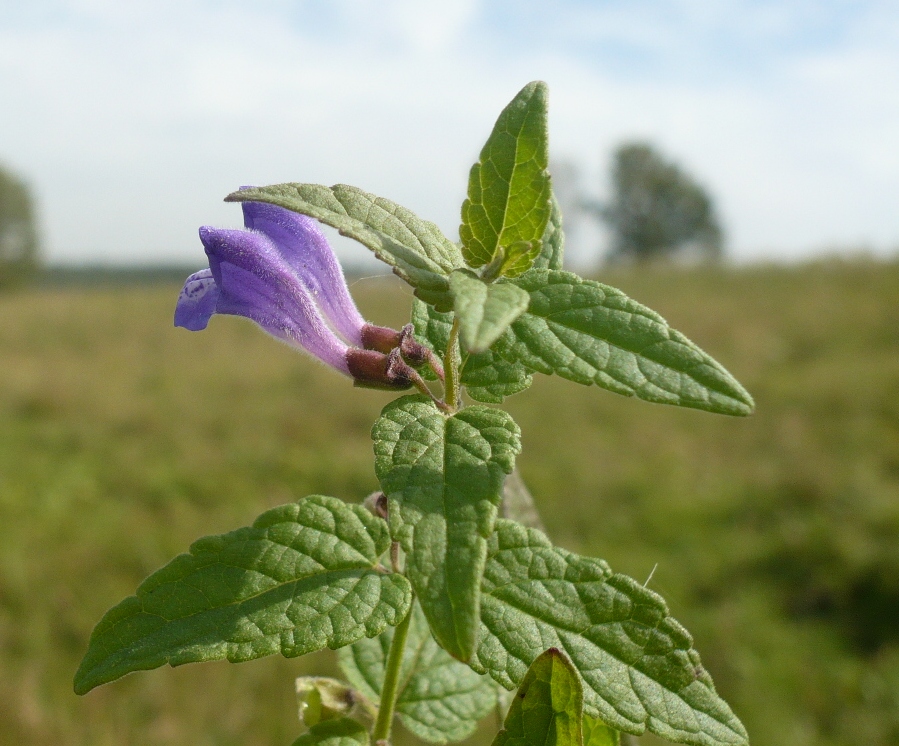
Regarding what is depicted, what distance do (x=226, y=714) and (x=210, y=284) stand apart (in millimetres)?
5230

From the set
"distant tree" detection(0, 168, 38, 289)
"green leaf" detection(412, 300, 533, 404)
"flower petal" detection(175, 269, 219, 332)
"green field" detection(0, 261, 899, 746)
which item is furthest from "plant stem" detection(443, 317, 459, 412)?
"distant tree" detection(0, 168, 38, 289)

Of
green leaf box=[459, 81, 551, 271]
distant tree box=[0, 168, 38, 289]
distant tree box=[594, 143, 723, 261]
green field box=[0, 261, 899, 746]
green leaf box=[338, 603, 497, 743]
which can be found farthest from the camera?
distant tree box=[0, 168, 38, 289]

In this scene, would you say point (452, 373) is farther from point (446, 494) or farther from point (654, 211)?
point (654, 211)

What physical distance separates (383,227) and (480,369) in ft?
0.92

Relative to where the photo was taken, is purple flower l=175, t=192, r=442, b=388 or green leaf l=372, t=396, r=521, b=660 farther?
purple flower l=175, t=192, r=442, b=388

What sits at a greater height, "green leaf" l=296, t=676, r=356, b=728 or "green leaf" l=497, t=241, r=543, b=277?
"green leaf" l=497, t=241, r=543, b=277

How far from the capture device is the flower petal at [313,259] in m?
1.22

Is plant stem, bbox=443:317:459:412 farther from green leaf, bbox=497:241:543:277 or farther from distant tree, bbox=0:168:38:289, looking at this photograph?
distant tree, bbox=0:168:38:289

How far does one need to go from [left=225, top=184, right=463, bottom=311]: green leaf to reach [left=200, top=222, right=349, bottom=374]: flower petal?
0.85 feet

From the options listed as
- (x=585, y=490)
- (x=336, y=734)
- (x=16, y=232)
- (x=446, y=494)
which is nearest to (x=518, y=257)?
(x=446, y=494)

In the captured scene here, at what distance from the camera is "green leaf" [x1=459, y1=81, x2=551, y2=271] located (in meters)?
0.98

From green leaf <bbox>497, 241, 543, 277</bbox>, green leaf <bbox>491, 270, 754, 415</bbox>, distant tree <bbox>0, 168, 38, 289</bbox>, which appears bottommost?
distant tree <bbox>0, 168, 38, 289</bbox>

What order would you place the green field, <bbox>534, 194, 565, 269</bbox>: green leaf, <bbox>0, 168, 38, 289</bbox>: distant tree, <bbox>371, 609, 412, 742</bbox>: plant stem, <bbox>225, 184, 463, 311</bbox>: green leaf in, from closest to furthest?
<bbox>225, 184, 463, 311</bbox>: green leaf < <bbox>371, 609, 412, 742</bbox>: plant stem < <bbox>534, 194, 565, 269</bbox>: green leaf < the green field < <bbox>0, 168, 38, 289</bbox>: distant tree

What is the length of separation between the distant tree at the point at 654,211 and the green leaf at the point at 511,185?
127 ft
